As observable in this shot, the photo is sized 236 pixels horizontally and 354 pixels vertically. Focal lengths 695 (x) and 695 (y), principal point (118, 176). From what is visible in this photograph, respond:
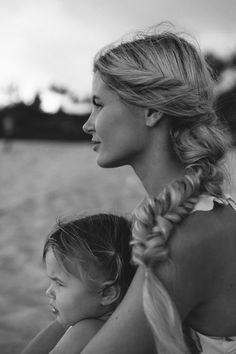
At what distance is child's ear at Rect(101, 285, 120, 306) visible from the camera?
2446mm

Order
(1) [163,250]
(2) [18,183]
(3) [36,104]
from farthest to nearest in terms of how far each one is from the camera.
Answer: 1. (3) [36,104]
2. (2) [18,183]
3. (1) [163,250]

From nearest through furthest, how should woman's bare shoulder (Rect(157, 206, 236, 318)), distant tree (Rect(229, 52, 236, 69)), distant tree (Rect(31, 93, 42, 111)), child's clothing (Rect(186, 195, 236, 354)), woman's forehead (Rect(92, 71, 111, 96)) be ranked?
woman's bare shoulder (Rect(157, 206, 236, 318)) → child's clothing (Rect(186, 195, 236, 354)) → woman's forehead (Rect(92, 71, 111, 96)) → distant tree (Rect(229, 52, 236, 69)) → distant tree (Rect(31, 93, 42, 111))

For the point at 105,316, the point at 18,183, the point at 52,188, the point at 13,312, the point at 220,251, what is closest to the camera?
the point at 220,251

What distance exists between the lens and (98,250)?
246 centimetres

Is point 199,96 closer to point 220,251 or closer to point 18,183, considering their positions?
point 220,251

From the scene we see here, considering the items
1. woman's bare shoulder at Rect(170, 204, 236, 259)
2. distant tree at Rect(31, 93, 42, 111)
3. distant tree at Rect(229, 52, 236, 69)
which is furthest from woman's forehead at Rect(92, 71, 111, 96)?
distant tree at Rect(31, 93, 42, 111)

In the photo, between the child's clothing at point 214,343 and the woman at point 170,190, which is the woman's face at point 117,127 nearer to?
the woman at point 170,190

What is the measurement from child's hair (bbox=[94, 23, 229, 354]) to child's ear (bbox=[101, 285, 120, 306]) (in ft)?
1.34

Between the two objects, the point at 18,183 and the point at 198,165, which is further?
the point at 18,183

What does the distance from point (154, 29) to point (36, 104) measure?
3945cm

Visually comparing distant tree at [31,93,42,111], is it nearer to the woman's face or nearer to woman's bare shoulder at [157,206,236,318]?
the woman's face

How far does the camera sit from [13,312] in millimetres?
5078

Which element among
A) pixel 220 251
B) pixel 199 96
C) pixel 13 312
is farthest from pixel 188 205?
pixel 13 312

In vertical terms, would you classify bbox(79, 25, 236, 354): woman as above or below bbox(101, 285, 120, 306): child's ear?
above
